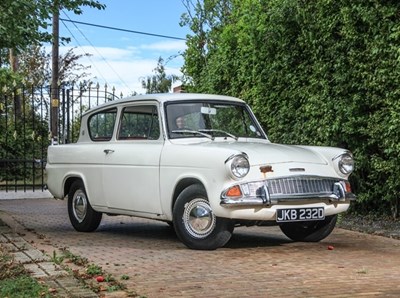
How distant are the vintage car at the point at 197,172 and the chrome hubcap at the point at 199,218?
0.04 feet

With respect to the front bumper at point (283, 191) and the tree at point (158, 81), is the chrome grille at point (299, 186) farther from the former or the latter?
the tree at point (158, 81)

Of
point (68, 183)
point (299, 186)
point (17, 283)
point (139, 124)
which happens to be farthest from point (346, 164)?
point (68, 183)

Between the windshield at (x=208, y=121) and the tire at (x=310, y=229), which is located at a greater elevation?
the windshield at (x=208, y=121)

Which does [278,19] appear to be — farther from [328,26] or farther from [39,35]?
[39,35]

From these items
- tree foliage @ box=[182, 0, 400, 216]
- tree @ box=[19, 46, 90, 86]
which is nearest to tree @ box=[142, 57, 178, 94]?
tree @ box=[19, 46, 90, 86]

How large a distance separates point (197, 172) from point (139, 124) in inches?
62.9

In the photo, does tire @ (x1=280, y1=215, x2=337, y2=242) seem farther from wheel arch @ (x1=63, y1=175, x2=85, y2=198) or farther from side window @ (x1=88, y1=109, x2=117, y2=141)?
wheel arch @ (x1=63, y1=175, x2=85, y2=198)

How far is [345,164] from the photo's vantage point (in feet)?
23.8

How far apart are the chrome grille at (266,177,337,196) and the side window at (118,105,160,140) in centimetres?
177

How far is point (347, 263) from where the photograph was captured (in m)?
6.22

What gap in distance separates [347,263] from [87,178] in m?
3.87

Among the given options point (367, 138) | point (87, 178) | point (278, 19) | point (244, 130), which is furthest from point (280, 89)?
point (87, 178)

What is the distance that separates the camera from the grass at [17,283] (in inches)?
186

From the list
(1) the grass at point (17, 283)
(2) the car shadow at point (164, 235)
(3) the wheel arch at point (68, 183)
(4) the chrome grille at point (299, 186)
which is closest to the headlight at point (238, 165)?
(4) the chrome grille at point (299, 186)
